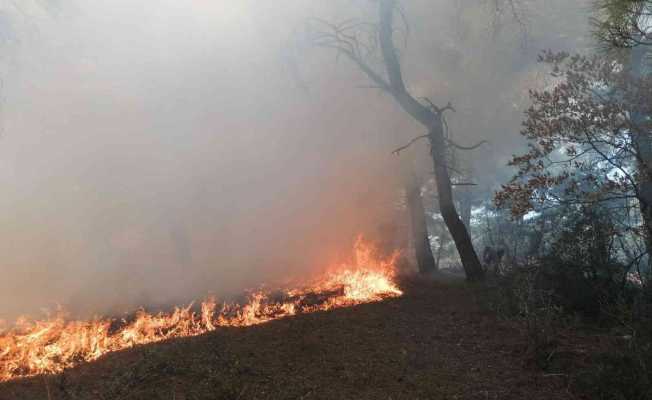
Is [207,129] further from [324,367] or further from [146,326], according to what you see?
[324,367]

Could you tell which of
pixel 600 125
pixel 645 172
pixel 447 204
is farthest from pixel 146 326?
pixel 645 172

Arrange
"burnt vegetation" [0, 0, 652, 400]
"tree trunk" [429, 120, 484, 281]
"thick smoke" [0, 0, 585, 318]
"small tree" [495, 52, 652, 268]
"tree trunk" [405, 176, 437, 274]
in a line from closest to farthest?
"burnt vegetation" [0, 0, 652, 400], "small tree" [495, 52, 652, 268], "tree trunk" [429, 120, 484, 281], "thick smoke" [0, 0, 585, 318], "tree trunk" [405, 176, 437, 274]

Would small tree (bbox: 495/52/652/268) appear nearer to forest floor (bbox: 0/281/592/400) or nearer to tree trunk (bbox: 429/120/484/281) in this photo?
forest floor (bbox: 0/281/592/400)

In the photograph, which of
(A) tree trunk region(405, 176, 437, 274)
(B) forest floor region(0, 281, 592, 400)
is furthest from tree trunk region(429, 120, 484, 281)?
(B) forest floor region(0, 281, 592, 400)

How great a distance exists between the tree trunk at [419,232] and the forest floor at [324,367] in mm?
5864

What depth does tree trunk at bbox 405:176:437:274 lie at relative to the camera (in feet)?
38.1

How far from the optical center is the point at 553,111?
5.51 metres

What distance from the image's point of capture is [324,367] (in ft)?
14.0

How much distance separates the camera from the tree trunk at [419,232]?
11.6 meters

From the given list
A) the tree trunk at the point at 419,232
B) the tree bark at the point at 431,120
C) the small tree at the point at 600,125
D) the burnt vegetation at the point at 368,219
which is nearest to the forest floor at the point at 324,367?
the burnt vegetation at the point at 368,219

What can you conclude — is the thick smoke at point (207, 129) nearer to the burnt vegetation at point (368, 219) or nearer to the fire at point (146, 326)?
the burnt vegetation at point (368, 219)

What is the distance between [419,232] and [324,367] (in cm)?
798

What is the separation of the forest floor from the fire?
420mm

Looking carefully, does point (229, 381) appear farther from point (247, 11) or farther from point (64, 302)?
point (247, 11)
